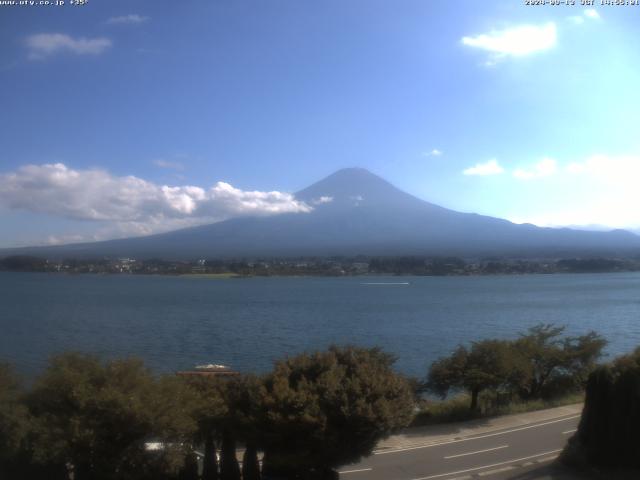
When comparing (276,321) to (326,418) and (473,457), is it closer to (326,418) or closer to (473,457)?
(473,457)

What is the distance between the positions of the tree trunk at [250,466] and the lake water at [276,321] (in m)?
11.5

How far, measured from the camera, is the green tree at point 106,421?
5641 mm

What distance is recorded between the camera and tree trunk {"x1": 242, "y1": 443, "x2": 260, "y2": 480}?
267 inches

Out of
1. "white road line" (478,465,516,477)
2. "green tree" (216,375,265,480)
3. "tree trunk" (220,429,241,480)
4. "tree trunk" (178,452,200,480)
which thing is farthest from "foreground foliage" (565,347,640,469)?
"tree trunk" (178,452,200,480)

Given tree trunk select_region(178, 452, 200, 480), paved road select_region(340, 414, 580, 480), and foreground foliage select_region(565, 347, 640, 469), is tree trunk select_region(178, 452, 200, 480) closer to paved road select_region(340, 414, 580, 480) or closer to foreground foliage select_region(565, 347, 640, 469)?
paved road select_region(340, 414, 580, 480)

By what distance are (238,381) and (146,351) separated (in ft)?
51.4

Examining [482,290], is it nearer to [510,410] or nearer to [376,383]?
[510,410]

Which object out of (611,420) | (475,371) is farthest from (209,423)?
(475,371)

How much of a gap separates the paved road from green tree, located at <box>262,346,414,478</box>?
3.96 ft

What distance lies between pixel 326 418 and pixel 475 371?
678 cm

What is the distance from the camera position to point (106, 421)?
5773mm

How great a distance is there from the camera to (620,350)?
22.1 metres

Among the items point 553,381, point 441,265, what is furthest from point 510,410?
point 441,265

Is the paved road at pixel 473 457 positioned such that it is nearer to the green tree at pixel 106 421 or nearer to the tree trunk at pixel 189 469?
the tree trunk at pixel 189 469
